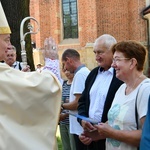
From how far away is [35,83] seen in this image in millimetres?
2514

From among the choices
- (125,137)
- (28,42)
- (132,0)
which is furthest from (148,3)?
(125,137)

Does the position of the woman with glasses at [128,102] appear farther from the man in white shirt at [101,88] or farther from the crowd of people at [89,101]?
the man in white shirt at [101,88]

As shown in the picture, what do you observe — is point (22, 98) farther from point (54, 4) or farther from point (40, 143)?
point (54, 4)

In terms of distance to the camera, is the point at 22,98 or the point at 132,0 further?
the point at 132,0

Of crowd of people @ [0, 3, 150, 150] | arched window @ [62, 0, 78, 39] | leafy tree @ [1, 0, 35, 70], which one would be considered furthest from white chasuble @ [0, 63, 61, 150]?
arched window @ [62, 0, 78, 39]

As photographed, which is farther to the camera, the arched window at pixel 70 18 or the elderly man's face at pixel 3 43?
the arched window at pixel 70 18

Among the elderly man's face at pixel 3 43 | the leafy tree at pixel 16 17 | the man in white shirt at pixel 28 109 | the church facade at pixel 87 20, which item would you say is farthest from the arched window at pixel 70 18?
the man in white shirt at pixel 28 109

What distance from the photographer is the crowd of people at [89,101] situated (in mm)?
2486

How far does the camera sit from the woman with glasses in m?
2.99

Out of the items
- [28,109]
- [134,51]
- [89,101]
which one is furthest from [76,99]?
[28,109]

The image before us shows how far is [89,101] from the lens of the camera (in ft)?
13.2

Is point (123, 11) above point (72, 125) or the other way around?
above

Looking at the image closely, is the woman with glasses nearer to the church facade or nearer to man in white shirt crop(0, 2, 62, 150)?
man in white shirt crop(0, 2, 62, 150)

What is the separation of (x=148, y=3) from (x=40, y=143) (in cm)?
1832
